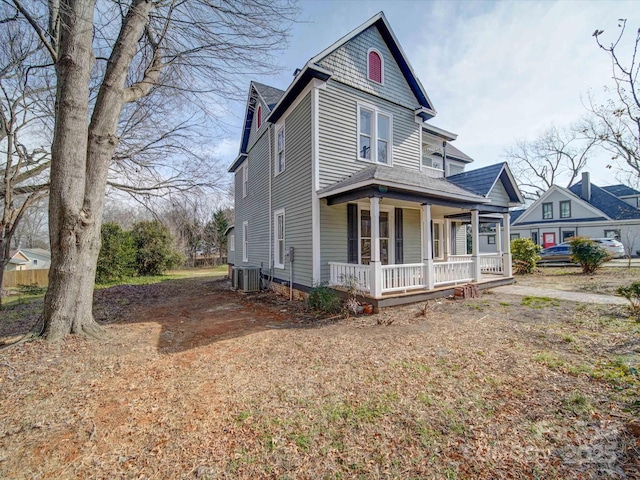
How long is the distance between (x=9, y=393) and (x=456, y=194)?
32.2 feet

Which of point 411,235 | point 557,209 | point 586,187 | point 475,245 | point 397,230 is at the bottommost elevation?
point 475,245

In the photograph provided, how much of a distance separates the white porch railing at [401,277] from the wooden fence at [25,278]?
2344cm

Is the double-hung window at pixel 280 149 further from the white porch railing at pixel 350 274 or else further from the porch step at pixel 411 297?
the porch step at pixel 411 297

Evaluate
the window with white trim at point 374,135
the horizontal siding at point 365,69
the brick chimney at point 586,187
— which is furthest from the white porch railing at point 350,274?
the brick chimney at point 586,187

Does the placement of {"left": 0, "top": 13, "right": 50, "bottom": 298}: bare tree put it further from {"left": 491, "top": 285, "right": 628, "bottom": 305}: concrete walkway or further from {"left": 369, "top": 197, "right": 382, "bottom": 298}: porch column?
{"left": 491, "top": 285, "right": 628, "bottom": 305}: concrete walkway

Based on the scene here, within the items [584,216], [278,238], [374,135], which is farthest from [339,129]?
[584,216]

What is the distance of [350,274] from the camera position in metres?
7.61

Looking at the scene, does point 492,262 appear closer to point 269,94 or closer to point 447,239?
point 447,239

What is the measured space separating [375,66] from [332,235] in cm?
621

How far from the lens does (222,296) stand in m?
11.0

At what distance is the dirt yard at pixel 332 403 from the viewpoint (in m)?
2.35

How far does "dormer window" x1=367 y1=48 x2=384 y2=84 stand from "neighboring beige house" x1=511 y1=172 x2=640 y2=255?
1009 inches

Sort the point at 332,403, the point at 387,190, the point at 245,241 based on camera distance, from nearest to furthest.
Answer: the point at 332,403, the point at 387,190, the point at 245,241

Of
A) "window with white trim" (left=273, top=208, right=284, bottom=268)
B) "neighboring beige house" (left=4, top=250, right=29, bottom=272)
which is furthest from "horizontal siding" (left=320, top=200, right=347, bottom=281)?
"neighboring beige house" (left=4, top=250, right=29, bottom=272)
